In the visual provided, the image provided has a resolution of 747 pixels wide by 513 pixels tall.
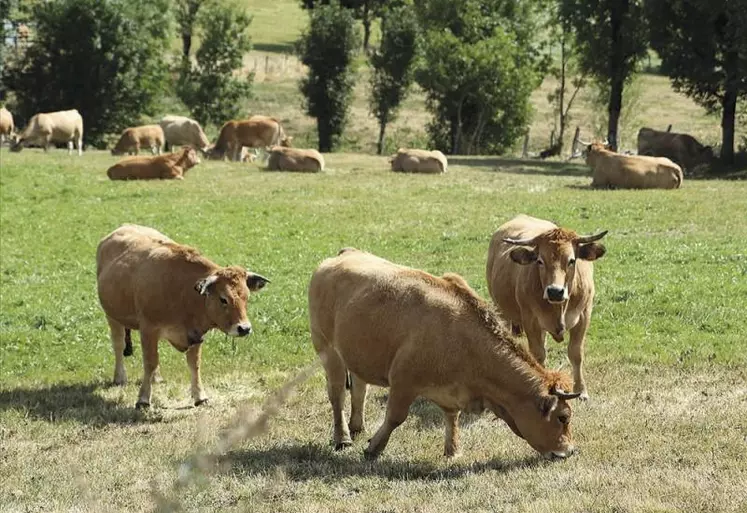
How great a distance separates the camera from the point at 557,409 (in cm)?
991

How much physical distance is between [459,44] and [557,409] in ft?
176

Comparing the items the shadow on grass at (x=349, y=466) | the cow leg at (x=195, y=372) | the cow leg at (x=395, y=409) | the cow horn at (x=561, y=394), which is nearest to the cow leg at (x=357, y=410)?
the shadow on grass at (x=349, y=466)

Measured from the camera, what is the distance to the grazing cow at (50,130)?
4672cm

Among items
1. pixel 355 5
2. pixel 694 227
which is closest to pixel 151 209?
pixel 694 227

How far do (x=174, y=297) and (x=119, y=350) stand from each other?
1.87 meters

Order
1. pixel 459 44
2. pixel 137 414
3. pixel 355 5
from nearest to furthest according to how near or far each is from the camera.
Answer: pixel 137 414 < pixel 459 44 < pixel 355 5

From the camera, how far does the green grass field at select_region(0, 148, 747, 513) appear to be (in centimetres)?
916

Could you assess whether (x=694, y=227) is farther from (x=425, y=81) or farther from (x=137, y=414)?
(x=425, y=81)

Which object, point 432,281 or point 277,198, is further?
point 277,198

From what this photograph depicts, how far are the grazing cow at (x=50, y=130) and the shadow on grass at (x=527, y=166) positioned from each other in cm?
1661

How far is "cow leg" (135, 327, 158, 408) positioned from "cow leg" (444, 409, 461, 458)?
4.92m

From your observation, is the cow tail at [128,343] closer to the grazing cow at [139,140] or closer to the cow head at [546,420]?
the cow head at [546,420]

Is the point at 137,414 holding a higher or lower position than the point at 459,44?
lower

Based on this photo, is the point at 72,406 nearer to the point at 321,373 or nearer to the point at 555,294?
the point at 321,373
